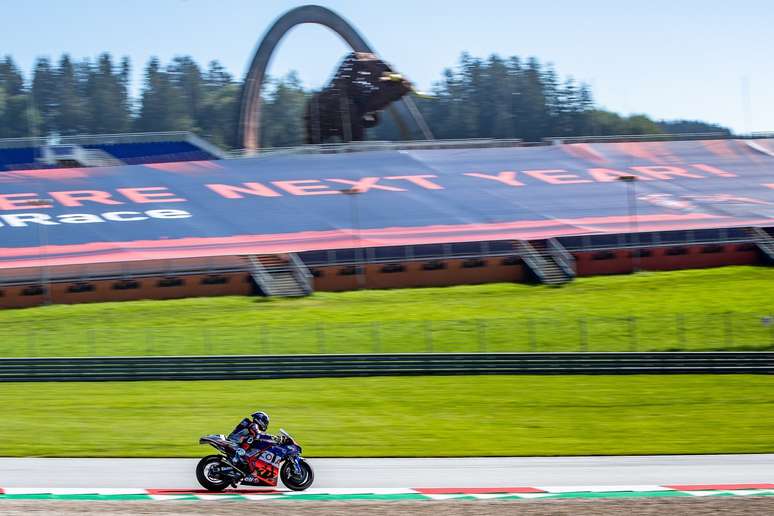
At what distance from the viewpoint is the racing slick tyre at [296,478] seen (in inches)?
569

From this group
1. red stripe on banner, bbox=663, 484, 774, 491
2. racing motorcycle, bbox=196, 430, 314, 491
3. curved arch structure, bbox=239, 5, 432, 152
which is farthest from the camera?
curved arch structure, bbox=239, 5, 432, 152

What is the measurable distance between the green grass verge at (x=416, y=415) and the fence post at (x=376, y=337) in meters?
4.58

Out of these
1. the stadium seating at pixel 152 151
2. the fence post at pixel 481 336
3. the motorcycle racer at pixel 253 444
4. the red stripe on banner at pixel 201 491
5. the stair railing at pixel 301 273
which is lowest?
the fence post at pixel 481 336

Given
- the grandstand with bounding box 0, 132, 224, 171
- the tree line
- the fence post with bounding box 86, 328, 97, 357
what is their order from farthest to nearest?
the tree line
the grandstand with bounding box 0, 132, 224, 171
the fence post with bounding box 86, 328, 97, 357

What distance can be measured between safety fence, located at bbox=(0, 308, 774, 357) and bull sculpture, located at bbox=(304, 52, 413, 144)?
32.0 m

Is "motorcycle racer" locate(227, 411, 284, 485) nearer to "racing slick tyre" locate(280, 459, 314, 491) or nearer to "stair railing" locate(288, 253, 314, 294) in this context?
"racing slick tyre" locate(280, 459, 314, 491)

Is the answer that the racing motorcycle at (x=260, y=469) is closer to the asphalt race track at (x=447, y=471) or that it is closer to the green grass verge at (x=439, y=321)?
the asphalt race track at (x=447, y=471)

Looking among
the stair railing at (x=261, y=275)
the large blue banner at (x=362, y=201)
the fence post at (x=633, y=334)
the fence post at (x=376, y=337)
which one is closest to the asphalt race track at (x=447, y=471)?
the fence post at (x=633, y=334)

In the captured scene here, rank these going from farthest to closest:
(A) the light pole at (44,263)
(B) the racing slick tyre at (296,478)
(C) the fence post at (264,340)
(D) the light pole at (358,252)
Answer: (D) the light pole at (358,252)
(A) the light pole at (44,263)
(C) the fence post at (264,340)
(B) the racing slick tyre at (296,478)

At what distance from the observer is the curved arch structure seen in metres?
72.6

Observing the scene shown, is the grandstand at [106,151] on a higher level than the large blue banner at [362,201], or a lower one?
higher

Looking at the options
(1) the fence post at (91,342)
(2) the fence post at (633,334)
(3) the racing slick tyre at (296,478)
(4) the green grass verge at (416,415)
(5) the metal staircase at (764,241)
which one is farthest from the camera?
(5) the metal staircase at (764,241)

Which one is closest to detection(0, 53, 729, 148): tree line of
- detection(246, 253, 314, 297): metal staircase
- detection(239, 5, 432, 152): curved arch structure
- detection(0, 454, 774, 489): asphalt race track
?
detection(239, 5, 432, 152): curved arch structure

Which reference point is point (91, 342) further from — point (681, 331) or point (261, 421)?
point (261, 421)
